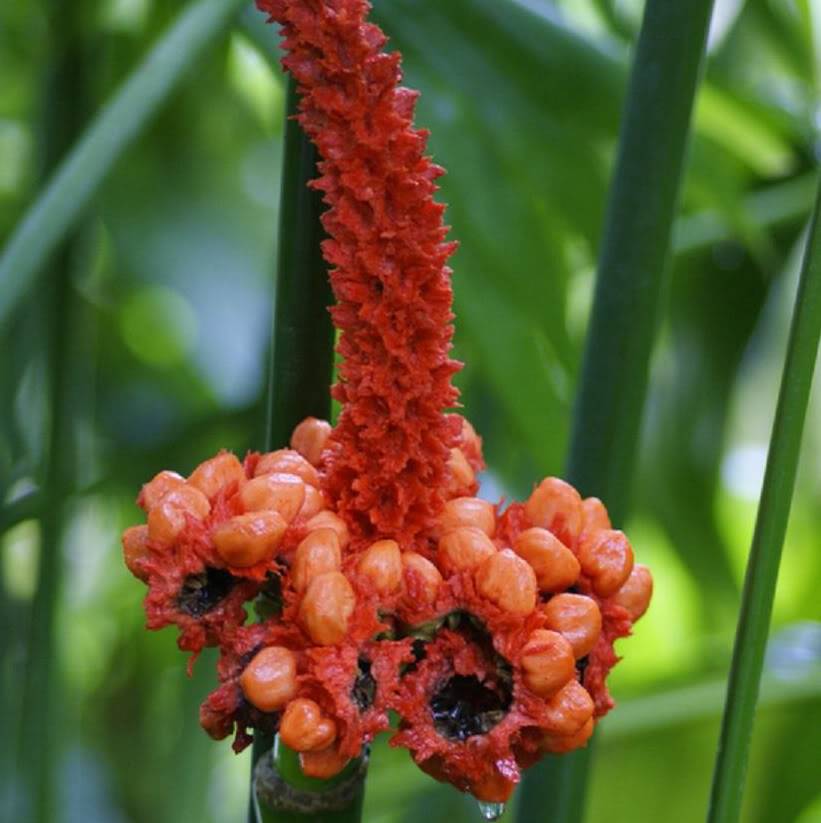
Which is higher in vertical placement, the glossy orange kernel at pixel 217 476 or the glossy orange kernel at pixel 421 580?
the glossy orange kernel at pixel 217 476

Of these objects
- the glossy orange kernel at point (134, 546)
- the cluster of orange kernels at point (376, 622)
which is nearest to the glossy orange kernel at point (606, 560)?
the cluster of orange kernels at point (376, 622)

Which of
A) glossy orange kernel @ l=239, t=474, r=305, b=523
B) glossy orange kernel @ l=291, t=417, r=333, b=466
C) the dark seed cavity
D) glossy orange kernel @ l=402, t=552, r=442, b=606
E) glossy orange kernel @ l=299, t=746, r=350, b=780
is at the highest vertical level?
glossy orange kernel @ l=291, t=417, r=333, b=466

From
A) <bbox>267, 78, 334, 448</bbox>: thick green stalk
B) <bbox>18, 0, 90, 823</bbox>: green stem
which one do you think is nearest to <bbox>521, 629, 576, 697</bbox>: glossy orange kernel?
<bbox>267, 78, 334, 448</bbox>: thick green stalk

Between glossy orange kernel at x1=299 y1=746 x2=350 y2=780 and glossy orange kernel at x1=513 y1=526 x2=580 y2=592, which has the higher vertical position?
glossy orange kernel at x1=513 y1=526 x2=580 y2=592

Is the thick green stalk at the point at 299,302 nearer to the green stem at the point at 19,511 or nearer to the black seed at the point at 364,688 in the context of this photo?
the black seed at the point at 364,688

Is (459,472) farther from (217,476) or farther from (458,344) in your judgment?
(458,344)

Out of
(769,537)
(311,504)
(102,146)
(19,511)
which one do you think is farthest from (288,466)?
(19,511)

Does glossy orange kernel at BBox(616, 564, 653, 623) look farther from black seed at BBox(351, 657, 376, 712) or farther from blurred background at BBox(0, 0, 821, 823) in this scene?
blurred background at BBox(0, 0, 821, 823)
